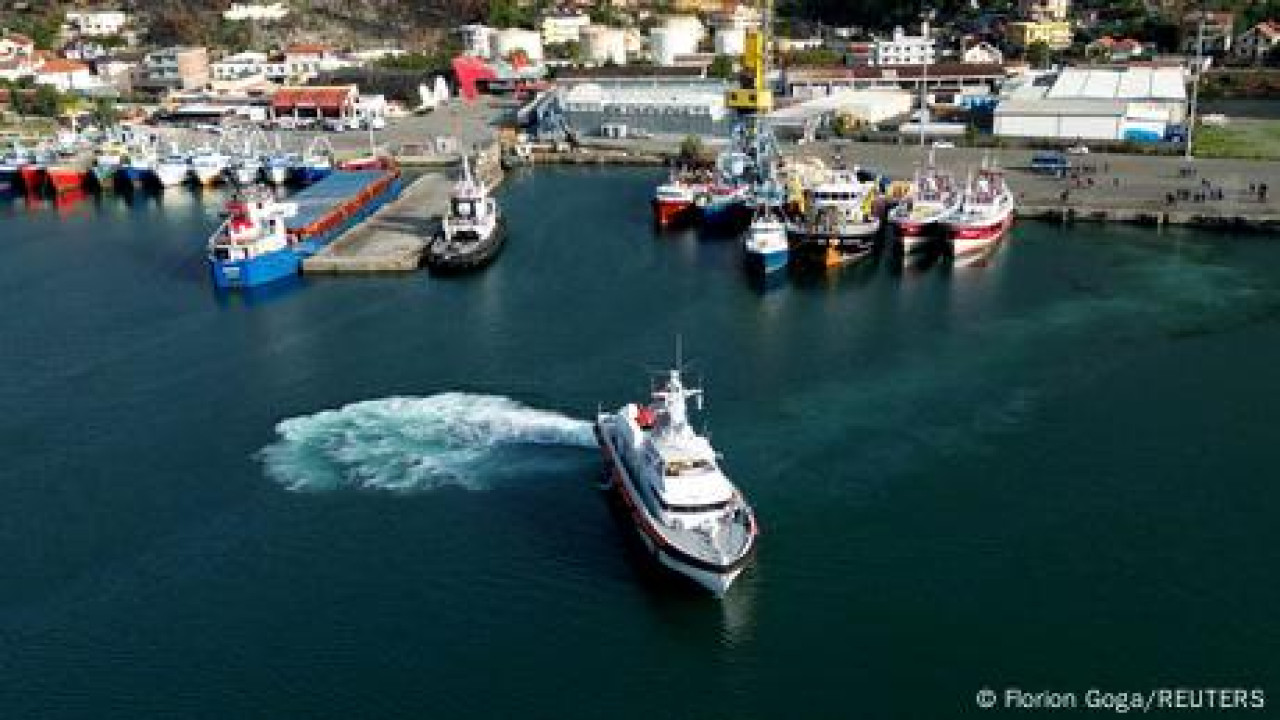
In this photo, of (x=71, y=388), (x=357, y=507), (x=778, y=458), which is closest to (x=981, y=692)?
(x=778, y=458)

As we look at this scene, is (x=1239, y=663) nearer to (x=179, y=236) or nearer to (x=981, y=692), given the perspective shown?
(x=981, y=692)

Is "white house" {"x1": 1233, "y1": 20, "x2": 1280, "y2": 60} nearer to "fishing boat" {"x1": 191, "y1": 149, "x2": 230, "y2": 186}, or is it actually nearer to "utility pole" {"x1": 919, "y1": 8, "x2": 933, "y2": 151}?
"utility pole" {"x1": 919, "y1": 8, "x2": 933, "y2": 151}

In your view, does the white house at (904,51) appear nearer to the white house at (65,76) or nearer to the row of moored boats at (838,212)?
the row of moored boats at (838,212)

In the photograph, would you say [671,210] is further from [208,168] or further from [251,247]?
[208,168]

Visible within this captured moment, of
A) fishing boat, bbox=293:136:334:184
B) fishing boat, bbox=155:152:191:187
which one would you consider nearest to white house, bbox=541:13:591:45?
fishing boat, bbox=293:136:334:184

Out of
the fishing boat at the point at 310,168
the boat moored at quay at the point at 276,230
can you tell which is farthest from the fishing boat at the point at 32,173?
the boat moored at quay at the point at 276,230
